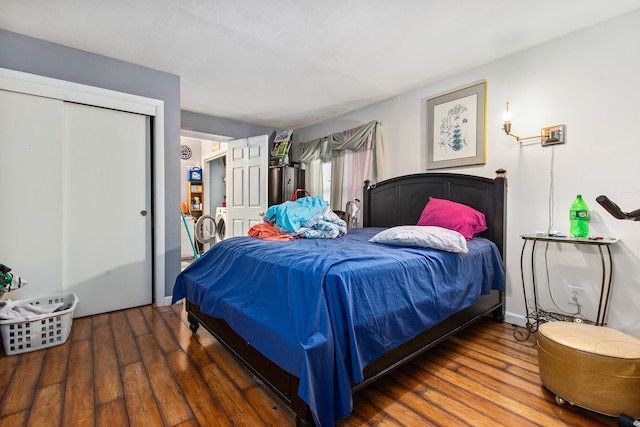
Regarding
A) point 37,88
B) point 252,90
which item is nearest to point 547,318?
point 252,90

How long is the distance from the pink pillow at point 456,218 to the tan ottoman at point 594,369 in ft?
3.43

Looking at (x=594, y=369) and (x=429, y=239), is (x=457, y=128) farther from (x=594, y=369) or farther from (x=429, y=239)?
(x=594, y=369)

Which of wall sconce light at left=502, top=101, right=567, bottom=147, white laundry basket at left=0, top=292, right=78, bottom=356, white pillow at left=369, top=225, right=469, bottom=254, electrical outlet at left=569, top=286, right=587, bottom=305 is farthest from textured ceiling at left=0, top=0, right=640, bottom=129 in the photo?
white laundry basket at left=0, top=292, right=78, bottom=356

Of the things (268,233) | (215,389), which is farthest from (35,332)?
(268,233)

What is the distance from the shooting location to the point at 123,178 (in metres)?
2.82

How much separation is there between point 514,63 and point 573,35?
1.32ft

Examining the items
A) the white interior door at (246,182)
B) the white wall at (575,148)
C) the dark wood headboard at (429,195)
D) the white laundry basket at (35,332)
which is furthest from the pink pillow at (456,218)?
the white laundry basket at (35,332)

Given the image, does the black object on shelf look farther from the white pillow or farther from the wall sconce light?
the wall sconce light

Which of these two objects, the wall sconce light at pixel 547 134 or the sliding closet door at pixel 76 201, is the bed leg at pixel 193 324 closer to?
the sliding closet door at pixel 76 201

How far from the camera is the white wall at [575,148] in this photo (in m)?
2.01

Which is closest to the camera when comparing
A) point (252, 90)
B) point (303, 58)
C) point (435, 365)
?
point (435, 365)

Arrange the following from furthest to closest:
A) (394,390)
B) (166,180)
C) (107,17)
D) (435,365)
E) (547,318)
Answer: (166,180) → (547,318) → (107,17) → (435,365) → (394,390)

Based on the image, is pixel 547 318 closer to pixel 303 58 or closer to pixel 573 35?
pixel 573 35

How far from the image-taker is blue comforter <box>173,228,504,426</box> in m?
1.17
